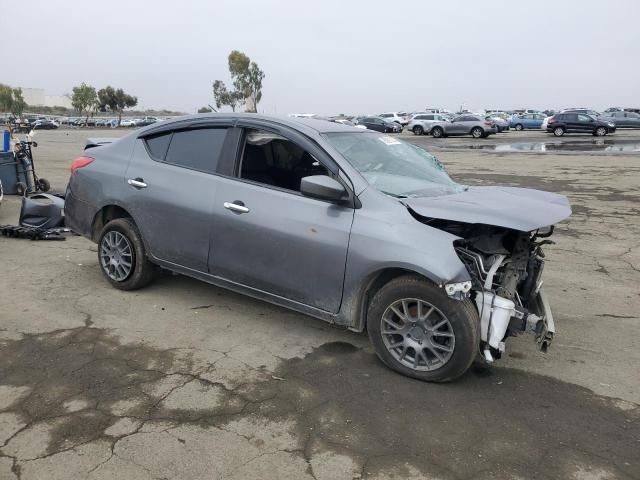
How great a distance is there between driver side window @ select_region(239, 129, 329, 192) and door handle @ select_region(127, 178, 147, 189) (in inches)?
41.7

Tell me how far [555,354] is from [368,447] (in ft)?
6.28

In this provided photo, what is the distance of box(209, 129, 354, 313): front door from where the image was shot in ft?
12.5

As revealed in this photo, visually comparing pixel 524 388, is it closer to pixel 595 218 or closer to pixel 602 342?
pixel 602 342

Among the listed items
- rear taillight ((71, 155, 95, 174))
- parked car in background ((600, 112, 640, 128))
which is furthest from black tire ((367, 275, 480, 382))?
parked car in background ((600, 112, 640, 128))

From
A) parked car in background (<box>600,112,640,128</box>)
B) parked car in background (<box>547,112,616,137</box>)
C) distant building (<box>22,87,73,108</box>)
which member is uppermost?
parked car in background (<box>600,112,640,128</box>)

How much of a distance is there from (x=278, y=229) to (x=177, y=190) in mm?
1158

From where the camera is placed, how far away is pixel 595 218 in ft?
28.8

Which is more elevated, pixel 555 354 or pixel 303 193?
pixel 303 193

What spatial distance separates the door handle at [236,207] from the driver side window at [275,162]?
25 cm

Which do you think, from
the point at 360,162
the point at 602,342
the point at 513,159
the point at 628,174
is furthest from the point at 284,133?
the point at 513,159

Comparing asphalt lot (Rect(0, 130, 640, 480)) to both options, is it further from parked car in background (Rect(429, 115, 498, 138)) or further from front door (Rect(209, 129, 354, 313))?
parked car in background (Rect(429, 115, 498, 138))

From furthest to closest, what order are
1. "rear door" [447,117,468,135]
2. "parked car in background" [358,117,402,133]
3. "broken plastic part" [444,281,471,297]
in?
"parked car in background" [358,117,402,133]
"rear door" [447,117,468,135]
"broken plastic part" [444,281,471,297]

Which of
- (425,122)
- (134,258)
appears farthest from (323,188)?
(425,122)

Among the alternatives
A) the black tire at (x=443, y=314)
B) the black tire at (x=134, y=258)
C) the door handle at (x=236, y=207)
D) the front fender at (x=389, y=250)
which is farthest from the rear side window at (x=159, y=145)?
the black tire at (x=443, y=314)
